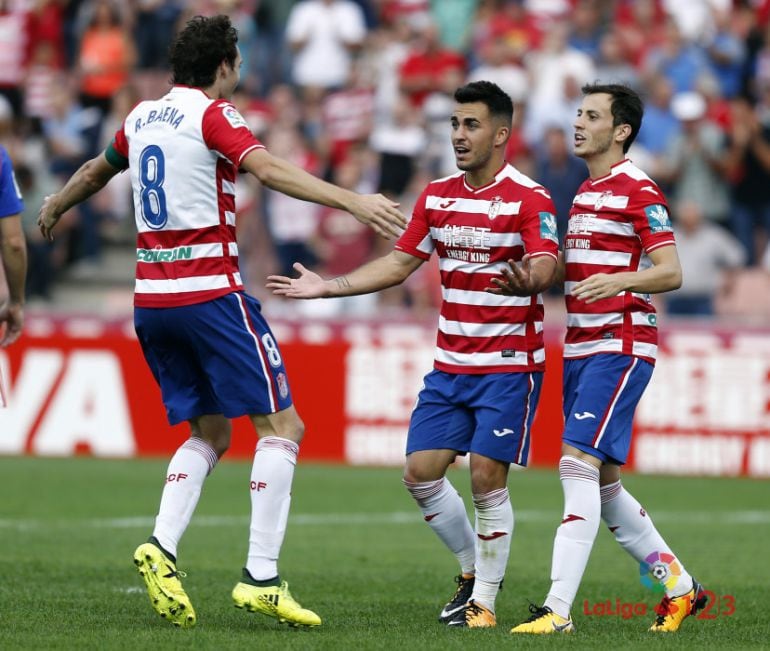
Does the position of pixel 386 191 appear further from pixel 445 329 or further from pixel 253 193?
pixel 445 329

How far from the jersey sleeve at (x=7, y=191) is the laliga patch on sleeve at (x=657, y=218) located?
3418 mm

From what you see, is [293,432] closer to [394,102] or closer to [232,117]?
[232,117]

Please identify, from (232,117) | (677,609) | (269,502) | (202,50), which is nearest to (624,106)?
(232,117)

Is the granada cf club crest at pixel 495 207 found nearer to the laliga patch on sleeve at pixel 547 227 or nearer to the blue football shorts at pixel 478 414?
the laliga patch on sleeve at pixel 547 227

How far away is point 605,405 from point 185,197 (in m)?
2.19

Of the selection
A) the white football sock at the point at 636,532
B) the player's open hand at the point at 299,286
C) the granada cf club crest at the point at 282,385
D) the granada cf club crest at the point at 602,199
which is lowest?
the white football sock at the point at 636,532

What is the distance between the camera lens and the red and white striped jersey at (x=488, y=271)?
7551 millimetres

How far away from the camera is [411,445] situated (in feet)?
25.3

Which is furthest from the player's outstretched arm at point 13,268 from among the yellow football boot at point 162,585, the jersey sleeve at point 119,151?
the yellow football boot at point 162,585

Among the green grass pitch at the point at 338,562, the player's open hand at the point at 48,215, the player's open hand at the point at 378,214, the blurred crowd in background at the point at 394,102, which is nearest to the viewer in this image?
the player's open hand at the point at 378,214

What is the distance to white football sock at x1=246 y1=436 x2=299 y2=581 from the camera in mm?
7148

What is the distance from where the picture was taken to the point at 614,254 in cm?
751

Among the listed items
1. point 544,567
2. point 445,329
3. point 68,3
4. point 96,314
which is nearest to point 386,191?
point 96,314

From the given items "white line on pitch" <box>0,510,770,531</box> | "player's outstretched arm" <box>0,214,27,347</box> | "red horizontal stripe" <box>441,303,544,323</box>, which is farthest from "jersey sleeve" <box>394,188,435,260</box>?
"white line on pitch" <box>0,510,770,531</box>
